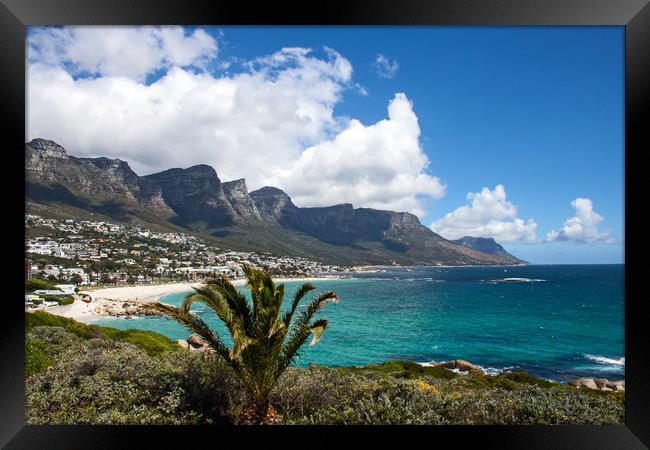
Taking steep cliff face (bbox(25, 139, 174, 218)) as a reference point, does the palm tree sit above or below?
below

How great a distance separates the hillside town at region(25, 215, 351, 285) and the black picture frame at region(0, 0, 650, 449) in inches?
964

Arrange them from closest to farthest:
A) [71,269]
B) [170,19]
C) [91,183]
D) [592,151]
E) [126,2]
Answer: [126,2]
[170,19]
[592,151]
[71,269]
[91,183]

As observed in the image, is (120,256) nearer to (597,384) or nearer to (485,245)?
(597,384)

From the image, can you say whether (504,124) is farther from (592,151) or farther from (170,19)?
(170,19)

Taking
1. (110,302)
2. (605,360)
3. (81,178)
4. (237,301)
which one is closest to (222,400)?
(237,301)

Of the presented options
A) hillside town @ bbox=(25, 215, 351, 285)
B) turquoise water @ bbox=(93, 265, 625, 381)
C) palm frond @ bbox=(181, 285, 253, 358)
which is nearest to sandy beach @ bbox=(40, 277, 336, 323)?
turquoise water @ bbox=(93, 265, 625, 381)

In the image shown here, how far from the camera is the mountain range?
1647 inches

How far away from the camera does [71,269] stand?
29438 mm

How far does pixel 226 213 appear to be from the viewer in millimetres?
58438

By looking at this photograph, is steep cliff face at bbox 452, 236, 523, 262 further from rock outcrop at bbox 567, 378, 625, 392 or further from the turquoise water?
rock outcrop at bbox 567, 378, 625, 392

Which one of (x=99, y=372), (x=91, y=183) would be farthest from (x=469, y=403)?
(x=91, y=183)

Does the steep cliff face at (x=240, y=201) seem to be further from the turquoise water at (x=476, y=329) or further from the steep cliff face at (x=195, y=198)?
the turquoise water at (x=476, y=329)

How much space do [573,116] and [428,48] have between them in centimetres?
3046

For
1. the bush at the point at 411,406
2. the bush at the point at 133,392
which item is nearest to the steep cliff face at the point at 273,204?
the bush at the point at 133,392
